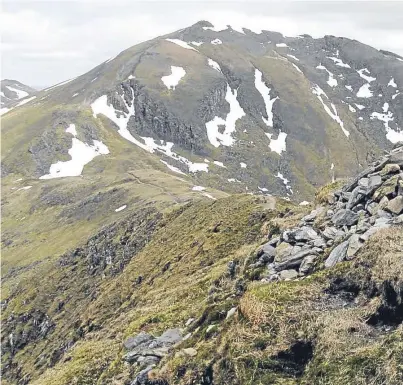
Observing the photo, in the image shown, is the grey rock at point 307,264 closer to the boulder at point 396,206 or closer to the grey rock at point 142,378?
the boulder at point 396,206

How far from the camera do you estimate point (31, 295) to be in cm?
9112

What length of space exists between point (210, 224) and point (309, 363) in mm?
43129

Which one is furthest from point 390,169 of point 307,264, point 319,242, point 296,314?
point 296,314

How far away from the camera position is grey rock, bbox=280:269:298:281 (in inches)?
766

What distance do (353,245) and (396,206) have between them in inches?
121

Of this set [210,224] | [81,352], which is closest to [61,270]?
[210,224]

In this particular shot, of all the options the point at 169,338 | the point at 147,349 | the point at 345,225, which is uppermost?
the point at 345,225

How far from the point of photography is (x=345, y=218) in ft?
73.3

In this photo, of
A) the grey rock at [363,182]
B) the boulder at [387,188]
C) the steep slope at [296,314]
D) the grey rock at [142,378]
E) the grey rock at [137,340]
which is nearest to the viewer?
the steep slope at [296,314]

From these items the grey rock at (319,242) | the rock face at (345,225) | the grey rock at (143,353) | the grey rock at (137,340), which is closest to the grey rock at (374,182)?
the rock face at (345,225)

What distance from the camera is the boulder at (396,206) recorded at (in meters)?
20.1

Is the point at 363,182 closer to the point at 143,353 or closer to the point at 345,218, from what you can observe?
the point at 345,218

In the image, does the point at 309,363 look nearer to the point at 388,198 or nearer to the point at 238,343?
the point at 238,343

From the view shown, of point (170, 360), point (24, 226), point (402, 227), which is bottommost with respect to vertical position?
point (24, 226)
